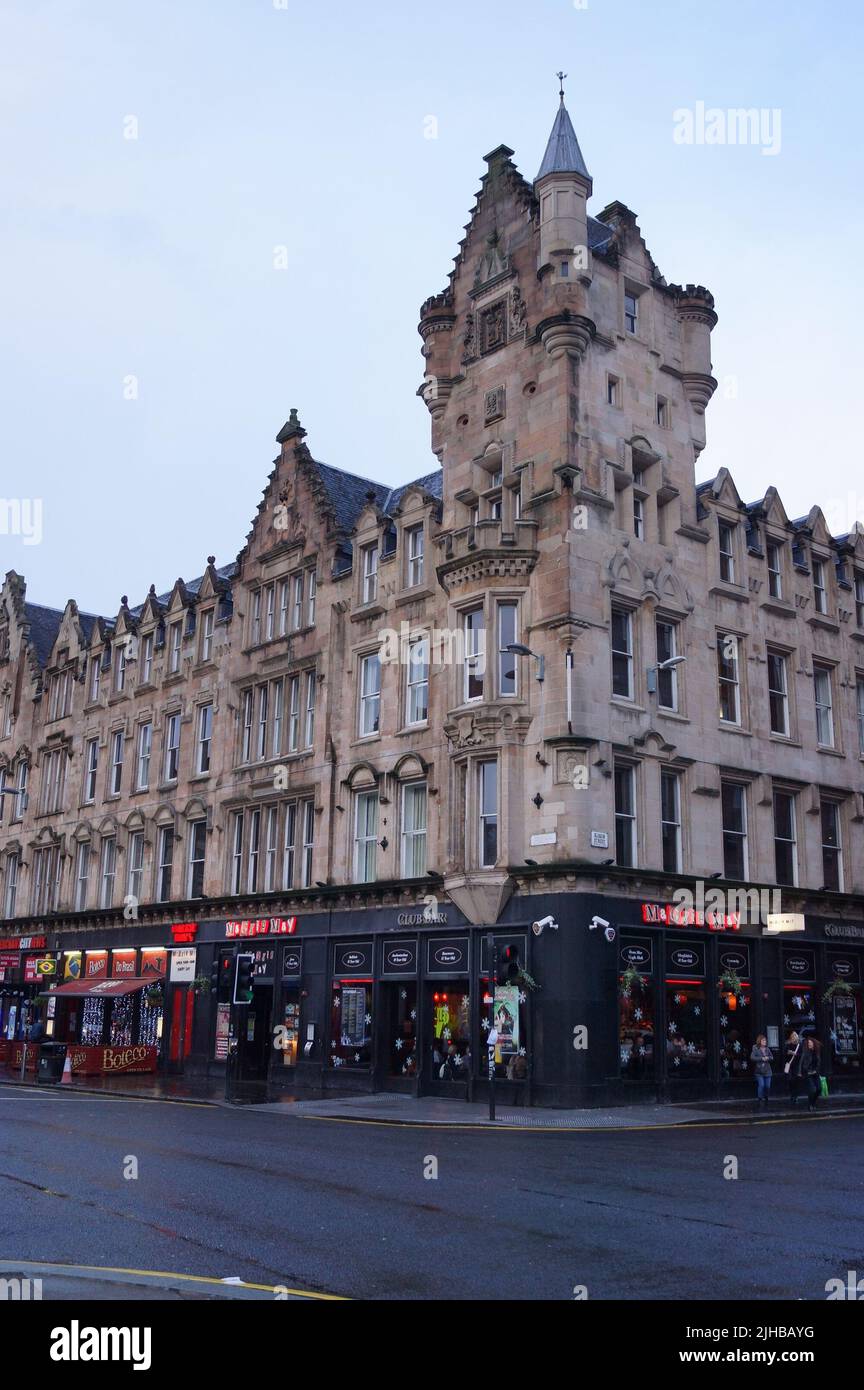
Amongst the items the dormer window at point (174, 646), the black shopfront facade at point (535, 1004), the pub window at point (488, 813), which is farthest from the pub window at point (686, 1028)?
the dormer window at point (174, 646)

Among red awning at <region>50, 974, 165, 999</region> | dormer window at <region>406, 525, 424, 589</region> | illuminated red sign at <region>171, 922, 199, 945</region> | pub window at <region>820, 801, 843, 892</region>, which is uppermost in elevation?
dormer window at <region>406, 525, 424, 589</region>

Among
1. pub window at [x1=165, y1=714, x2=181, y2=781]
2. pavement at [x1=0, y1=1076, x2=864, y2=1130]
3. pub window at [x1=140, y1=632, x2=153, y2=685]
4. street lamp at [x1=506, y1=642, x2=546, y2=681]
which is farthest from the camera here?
pub window at [x1=140, y1=632, x2=153, y2=685]

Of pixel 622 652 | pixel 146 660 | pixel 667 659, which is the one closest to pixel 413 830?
pixel 622 652

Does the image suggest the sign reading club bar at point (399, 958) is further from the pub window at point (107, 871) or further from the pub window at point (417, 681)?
the pub window at point (107, 871)

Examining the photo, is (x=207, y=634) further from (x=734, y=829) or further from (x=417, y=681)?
(x=734, y=829)

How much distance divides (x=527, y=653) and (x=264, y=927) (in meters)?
14.6

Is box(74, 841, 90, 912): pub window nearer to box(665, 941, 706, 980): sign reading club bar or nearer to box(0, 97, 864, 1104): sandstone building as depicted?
box(0, 97, 864, 1104): sandstone building

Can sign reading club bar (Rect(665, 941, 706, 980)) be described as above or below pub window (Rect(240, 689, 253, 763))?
below

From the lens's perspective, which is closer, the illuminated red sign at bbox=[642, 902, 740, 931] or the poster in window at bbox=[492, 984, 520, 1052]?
the poster in window at bbox=[492, 984, 520, 1052]

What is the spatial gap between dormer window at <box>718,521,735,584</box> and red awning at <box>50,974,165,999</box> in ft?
79.9

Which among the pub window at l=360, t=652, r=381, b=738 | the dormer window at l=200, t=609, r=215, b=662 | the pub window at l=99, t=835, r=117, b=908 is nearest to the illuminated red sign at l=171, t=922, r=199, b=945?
the pub window at l=99, t=835, r=117, b=908

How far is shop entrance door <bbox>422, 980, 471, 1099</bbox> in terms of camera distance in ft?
105
